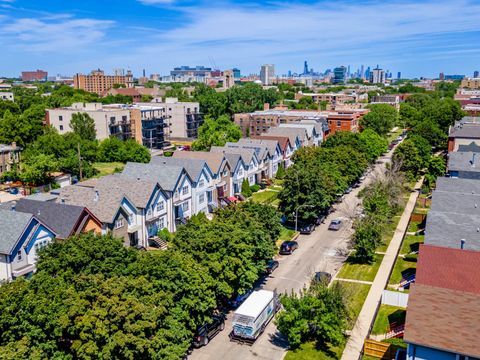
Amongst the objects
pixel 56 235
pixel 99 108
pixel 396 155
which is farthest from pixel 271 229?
pixel 99 108

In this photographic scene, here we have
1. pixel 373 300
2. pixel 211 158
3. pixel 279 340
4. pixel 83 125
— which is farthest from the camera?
pixel 83 125

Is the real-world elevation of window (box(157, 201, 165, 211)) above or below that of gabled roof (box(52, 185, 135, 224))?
below

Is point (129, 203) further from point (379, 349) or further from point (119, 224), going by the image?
point (379, 349)

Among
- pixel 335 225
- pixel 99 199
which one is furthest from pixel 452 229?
pixel 99 199

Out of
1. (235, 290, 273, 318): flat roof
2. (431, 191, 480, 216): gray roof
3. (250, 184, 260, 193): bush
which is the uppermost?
(431, 191, 480, 216): gray roof

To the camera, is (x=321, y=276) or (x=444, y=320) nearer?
(x=444, y=320)

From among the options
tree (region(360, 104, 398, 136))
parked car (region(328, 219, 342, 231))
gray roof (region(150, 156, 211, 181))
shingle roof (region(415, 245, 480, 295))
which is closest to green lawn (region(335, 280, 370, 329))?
shingle roof (region(415, 245, 480, 295))

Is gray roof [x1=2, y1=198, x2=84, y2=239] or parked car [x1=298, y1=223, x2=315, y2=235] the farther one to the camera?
parked car [x1=298, y1=223, x2=315, y2=235]

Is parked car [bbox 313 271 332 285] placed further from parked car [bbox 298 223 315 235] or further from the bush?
the bush
